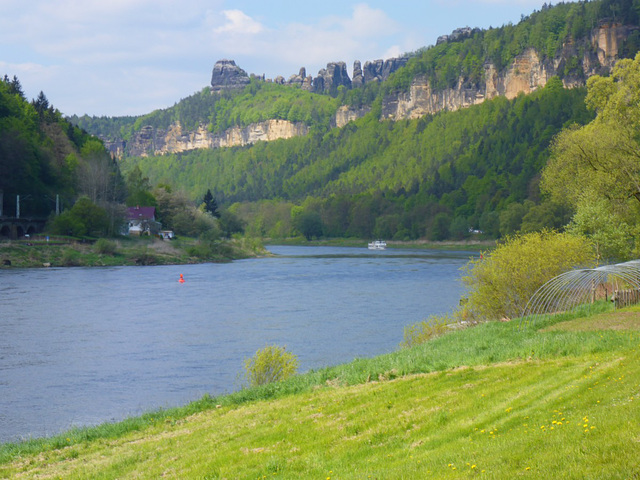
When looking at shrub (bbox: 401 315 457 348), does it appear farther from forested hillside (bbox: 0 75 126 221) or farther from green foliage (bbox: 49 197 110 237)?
forested hillside (bbox: 0 75 126 221)

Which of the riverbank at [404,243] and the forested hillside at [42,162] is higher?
the forested hillside at [42,162]

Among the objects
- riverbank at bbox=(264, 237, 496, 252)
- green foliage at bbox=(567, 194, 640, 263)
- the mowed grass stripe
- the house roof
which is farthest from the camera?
riverbank at bbox=(264, 237, 496, 252)

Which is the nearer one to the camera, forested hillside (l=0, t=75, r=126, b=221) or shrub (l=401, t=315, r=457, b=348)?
shrub (l=401, t=315, r=457, b=348)

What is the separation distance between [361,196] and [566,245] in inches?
6369

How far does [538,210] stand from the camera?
97.4 m

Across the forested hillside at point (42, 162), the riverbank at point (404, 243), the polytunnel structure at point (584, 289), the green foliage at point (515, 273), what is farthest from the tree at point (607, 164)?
the forested hillside at point (42, 162)

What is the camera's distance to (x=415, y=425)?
1271 cm

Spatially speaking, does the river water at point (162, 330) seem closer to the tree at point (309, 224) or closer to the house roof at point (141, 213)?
the house roof at point (141, 213)

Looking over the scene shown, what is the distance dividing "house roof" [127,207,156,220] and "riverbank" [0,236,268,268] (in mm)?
A: 7896

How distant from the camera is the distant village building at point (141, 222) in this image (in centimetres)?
11525

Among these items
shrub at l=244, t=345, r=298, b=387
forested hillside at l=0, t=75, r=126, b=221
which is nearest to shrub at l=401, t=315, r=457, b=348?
shrub at l=244, t=345, r=298, b=387

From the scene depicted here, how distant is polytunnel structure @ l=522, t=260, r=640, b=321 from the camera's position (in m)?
25.5

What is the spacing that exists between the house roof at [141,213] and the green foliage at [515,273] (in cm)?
9153

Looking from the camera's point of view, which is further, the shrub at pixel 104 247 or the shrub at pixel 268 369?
the shrub at pixel 104 247
